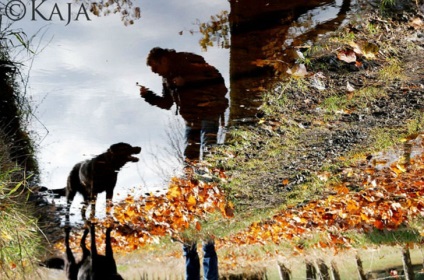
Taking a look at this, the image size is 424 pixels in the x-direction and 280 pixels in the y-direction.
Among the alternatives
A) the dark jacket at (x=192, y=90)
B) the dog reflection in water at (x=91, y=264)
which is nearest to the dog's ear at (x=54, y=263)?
the dog reflection in water at (x=91, y=264)

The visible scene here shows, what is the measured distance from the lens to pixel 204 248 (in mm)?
4859

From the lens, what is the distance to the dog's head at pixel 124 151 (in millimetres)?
3828

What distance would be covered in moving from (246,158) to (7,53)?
2.48 metres

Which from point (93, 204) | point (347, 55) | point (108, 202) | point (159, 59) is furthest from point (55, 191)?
point (347, 55)

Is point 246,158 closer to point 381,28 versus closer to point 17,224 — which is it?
point 381,28

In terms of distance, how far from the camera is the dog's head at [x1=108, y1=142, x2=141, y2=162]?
383 cm

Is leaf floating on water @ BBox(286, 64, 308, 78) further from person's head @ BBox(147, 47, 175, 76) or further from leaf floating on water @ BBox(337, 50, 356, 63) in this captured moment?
person's head @ BBox(147, 47, 175, 76)

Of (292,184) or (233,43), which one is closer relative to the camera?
(233,43)

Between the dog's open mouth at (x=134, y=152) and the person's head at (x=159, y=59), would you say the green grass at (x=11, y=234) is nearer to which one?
the person's head at (x=159, y=59)

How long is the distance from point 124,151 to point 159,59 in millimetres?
1331

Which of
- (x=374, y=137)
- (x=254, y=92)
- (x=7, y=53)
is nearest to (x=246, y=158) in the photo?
(x=254, y=92)

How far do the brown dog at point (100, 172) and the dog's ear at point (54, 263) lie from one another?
720 mm

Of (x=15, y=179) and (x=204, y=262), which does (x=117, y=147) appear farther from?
(x=204, y=262)

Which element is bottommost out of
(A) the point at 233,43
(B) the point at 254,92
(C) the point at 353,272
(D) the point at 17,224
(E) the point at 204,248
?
(C) the point at 353,272
